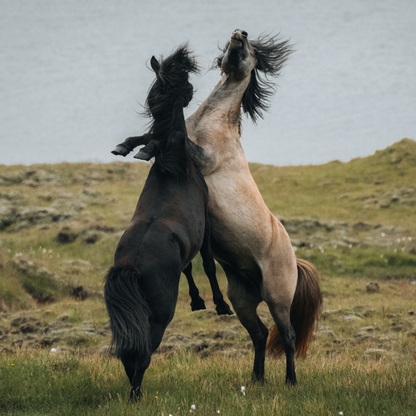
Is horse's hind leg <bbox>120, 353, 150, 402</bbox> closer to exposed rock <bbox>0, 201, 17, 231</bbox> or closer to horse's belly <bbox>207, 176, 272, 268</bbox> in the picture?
horse's belly <bbox>207, 176, 272, 268</bbox>

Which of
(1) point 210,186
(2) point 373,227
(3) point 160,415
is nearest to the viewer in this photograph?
(3) point 160,415

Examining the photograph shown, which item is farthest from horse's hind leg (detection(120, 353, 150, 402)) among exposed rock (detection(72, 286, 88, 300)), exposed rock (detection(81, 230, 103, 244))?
exposed rock (detection(81, 230, 103, 244))

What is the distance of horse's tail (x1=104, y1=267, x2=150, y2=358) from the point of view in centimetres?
337

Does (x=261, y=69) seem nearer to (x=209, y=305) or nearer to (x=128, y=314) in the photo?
(x=128, y=314)

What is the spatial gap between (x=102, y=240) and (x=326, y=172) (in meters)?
16.5

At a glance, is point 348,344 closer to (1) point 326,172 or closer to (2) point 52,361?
(2) point 52,361

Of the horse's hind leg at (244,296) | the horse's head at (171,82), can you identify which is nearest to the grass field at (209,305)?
the horse's hind leg at (244,296)

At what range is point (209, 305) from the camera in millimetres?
12359

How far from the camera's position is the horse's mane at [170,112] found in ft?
13.6

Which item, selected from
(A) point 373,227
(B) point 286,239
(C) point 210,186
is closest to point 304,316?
(B) point 286,239

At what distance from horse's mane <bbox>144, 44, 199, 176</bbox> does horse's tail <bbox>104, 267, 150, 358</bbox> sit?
1.09 m

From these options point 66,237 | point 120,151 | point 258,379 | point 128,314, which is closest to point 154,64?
point 120,151

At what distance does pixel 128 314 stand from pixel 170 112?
1.85 meters

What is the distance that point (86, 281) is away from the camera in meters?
14.1
